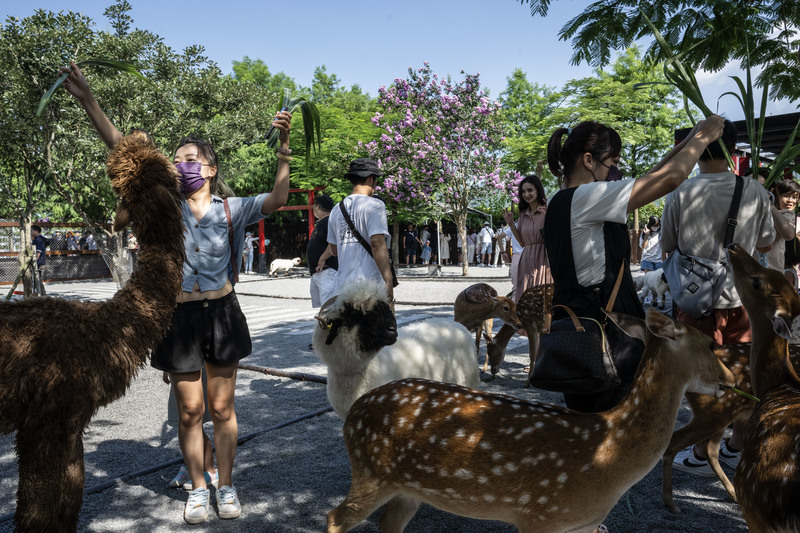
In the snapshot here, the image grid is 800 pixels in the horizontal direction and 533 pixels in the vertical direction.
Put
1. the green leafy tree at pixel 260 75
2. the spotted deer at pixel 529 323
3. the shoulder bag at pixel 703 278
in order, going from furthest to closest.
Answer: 1. the green leafy tree at pixel 260 75
2. the spotted deer at pixel 529 323
3. the shoulder bag at pixel 703 278

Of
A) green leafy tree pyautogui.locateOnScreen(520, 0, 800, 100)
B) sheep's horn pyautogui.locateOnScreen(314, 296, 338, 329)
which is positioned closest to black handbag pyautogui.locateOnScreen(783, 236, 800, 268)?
green leafy tree pyautogui.locateOnScreen(520, 0, 800, 100)

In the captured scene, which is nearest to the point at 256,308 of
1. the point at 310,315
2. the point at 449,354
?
the point at 310,315

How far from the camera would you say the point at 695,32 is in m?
5.07

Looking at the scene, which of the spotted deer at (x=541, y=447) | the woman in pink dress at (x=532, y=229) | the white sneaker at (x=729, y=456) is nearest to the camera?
the spotted deer at (x=541, y=447)

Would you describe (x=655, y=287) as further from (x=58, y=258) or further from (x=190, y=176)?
(x=58, y=258)

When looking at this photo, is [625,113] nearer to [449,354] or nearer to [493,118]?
[493,118]

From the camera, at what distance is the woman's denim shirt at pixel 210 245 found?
131 inches

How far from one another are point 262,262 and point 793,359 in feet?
95.3

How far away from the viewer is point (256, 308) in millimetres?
13820

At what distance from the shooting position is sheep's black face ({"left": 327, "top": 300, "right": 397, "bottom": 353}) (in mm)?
3828

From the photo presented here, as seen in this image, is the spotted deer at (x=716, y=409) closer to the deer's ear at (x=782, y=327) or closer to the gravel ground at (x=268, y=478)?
the gravel ground at (x=268, y=478)

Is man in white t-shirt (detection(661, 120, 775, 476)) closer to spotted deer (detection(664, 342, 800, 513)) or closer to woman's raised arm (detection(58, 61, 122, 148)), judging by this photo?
spotted deer (detection(664, 342, 800, 513))

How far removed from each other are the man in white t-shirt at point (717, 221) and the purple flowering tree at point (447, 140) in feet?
61.8

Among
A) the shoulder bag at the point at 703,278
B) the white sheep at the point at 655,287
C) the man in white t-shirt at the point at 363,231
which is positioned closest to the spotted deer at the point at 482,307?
the man in white t-shirt at the point at 363,231
